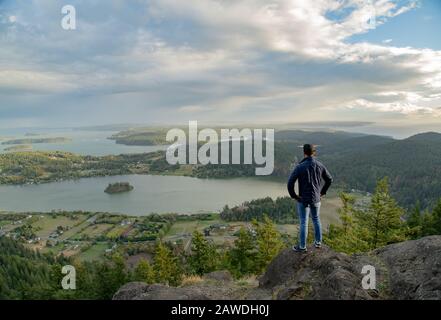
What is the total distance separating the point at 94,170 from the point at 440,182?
138736mm

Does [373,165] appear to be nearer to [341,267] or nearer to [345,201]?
[345,201]

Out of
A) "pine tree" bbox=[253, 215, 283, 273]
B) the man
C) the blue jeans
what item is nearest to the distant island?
"pine tree" bbox=[253, 215, 283, 273]

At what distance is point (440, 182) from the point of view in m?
87.6

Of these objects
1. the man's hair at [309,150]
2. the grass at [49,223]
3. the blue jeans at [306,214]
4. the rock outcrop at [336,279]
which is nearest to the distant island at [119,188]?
the grass at [49,223]

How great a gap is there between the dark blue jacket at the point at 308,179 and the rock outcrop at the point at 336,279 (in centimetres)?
138

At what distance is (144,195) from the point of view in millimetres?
96438

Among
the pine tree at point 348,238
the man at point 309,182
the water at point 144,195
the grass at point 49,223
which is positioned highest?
the man at point 309,182

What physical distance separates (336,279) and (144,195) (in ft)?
312

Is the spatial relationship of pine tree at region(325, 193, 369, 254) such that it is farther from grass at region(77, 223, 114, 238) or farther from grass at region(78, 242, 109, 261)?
grass at region(77, 223, 114, 238)

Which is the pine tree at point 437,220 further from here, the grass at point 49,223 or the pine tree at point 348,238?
the grass at point 49,223

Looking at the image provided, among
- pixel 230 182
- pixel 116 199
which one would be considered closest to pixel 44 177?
pixel 116 199

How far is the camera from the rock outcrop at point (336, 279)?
5371 mm

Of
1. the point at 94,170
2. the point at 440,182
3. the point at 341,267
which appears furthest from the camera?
the point at 94,170
